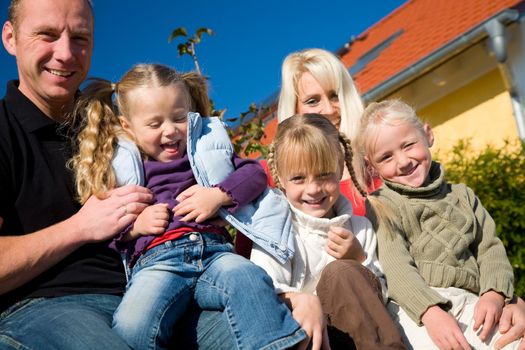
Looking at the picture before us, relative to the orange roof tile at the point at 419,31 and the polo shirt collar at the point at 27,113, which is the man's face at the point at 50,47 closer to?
the polo shirt collar at the point at 27,113

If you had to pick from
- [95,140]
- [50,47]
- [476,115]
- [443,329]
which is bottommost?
[443,329]

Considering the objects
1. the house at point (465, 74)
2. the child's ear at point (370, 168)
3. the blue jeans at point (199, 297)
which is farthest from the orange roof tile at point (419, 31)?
the blue jeans at point (199, 297)

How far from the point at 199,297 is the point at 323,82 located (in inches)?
72.5

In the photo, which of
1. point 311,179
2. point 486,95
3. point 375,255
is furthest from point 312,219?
point 486,95

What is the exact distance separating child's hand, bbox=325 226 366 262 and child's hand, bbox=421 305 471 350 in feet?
1.35

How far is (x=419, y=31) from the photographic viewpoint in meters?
10.1

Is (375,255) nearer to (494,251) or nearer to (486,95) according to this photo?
(494,251)

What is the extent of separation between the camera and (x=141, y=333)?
218 centimetres

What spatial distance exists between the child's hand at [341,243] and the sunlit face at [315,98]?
1269mm

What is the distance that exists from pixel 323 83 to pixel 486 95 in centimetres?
511

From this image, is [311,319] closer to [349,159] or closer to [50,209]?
[349,159]

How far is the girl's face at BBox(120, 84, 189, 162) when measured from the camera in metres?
2.76

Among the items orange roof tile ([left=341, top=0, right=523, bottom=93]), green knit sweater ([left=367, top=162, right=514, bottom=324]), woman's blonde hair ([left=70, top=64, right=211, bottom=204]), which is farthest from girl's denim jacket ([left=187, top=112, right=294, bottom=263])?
orange roof tile ([left=341, top=0, right=523, bottom=93])

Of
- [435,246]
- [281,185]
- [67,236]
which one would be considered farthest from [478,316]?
[67,236]
